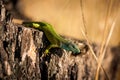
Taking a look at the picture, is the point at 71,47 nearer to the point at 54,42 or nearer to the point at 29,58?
the point at 54,42

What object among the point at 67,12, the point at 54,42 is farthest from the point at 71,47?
the point at 67,12

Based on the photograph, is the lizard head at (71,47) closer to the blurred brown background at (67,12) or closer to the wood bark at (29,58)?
the wood bark at (29,58)

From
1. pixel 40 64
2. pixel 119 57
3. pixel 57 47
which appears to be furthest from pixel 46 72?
pixel 119 57

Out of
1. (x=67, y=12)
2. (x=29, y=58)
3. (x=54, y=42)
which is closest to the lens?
(x=29, y=58)

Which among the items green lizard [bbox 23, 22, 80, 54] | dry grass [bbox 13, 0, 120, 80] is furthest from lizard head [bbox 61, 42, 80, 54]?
dry grass [bbox 13, 0, 120, 80]

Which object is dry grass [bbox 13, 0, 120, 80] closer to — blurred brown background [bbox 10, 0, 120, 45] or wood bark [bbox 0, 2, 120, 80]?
blurred brown background [bbox 10, 0, 120, 45]

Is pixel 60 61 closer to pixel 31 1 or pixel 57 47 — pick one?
pixel 57 47

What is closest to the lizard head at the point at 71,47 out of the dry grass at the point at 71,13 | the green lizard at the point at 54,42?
the green lizard at the point at 54,42

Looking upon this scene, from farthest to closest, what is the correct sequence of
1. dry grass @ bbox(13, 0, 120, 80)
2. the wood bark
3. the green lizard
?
dry grass @ bbox(13, 0, 120, 80), the green lizard, the wood bark
